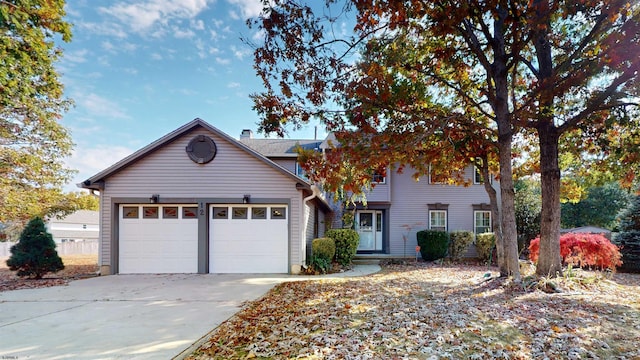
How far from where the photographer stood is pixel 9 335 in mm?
4809

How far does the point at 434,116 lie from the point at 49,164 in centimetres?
1684

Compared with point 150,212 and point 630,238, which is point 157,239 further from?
point 630,238

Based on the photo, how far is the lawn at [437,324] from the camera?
418 cm

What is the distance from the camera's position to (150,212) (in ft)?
37.3

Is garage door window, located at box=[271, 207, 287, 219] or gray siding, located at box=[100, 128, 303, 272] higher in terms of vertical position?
gray siding, located at box=[100, 128, 303, 272]

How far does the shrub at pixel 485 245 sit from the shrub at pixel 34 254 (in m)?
15.5

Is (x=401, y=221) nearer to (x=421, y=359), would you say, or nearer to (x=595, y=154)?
(x=595, y=154)

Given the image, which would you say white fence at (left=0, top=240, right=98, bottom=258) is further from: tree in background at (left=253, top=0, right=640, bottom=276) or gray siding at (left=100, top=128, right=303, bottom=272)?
tree in background at (left=253, top=0, right=640, bottom=276)

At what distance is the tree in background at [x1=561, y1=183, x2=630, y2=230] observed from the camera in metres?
24.6

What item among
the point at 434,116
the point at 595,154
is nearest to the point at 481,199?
the point at 595,154

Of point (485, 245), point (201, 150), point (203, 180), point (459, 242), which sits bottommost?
point (485, 245)

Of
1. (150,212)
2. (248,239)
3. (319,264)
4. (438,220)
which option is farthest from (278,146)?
(438,220)

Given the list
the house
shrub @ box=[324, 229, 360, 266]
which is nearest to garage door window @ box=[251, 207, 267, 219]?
shrub @ box=[324, 229, 360, 266]

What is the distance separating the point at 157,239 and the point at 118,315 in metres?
5.70
